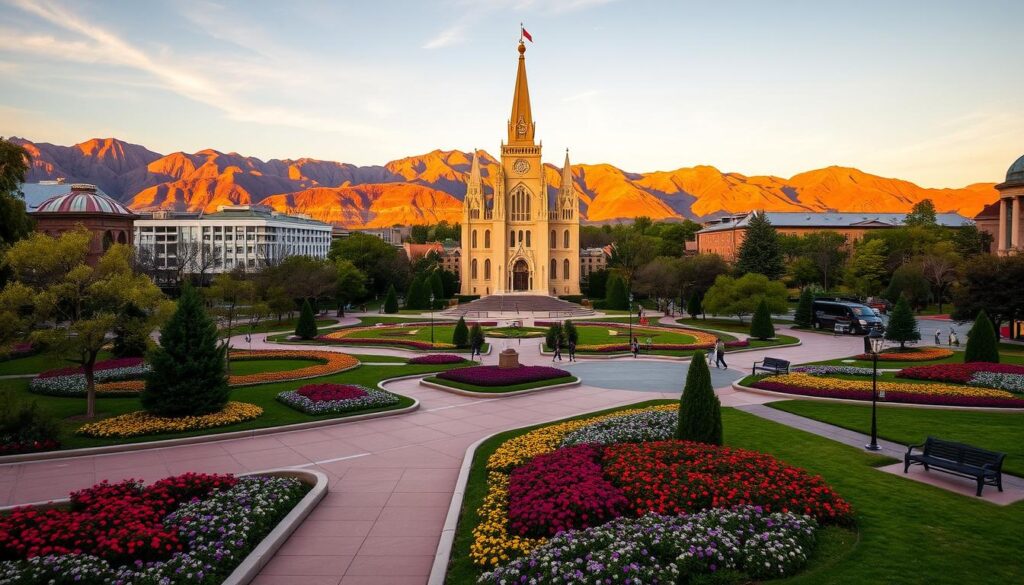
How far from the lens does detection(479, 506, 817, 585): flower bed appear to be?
761 centimetres

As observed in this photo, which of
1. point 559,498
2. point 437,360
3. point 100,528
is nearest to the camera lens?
point 100,528

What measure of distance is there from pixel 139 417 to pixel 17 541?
30.7 ft

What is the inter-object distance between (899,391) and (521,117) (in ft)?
237

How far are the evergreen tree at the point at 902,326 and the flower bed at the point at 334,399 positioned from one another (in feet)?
93.5

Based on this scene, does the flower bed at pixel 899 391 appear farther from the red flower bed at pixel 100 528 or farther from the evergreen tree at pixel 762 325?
the red flower bed at pixel 100 528

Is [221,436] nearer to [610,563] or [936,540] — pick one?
[610,563]

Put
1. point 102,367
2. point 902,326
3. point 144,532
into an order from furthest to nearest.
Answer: point 902,326, point 102,367, point 144,532

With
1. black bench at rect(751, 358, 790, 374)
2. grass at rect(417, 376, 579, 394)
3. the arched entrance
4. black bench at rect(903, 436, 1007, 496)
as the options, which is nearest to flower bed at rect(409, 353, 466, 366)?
grass at rect(417, 376, 579, 394)

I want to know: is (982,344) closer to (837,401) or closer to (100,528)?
(837,401)

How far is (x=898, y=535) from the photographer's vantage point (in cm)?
916

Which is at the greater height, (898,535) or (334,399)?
(334,399)

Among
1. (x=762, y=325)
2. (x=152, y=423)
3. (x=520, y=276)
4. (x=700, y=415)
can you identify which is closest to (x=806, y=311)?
(x=762, y=325)

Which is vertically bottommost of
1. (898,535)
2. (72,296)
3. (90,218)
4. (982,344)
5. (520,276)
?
(898,535)

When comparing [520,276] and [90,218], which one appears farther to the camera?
[520,276]
